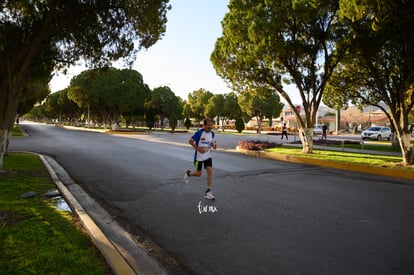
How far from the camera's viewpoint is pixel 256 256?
3.52 meters

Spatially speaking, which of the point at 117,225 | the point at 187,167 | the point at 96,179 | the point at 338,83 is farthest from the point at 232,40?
the point at 117,225

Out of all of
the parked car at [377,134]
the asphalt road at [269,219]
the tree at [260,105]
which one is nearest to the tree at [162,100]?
the tree at [260,105]

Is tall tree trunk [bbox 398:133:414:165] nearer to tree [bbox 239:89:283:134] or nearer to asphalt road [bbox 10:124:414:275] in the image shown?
asphalt road [bbox 10:124:414:275]

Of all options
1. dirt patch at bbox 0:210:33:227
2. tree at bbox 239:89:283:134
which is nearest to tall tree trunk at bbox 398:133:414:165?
dirt patch at bbox 0:210:33:227

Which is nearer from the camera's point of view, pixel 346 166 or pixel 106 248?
pixel 106 248

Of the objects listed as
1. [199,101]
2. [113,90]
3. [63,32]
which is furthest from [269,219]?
[199,101]

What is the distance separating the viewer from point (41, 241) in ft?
11.8

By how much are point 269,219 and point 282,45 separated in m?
10.1

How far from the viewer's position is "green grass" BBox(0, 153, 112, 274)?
299 cm

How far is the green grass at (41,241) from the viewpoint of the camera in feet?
9.81

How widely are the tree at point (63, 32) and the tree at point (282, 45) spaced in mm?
5274

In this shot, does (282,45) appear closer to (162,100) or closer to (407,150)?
(407,150)

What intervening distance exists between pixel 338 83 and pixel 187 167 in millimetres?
10801

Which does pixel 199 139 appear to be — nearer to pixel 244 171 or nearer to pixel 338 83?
pixel 244 171
